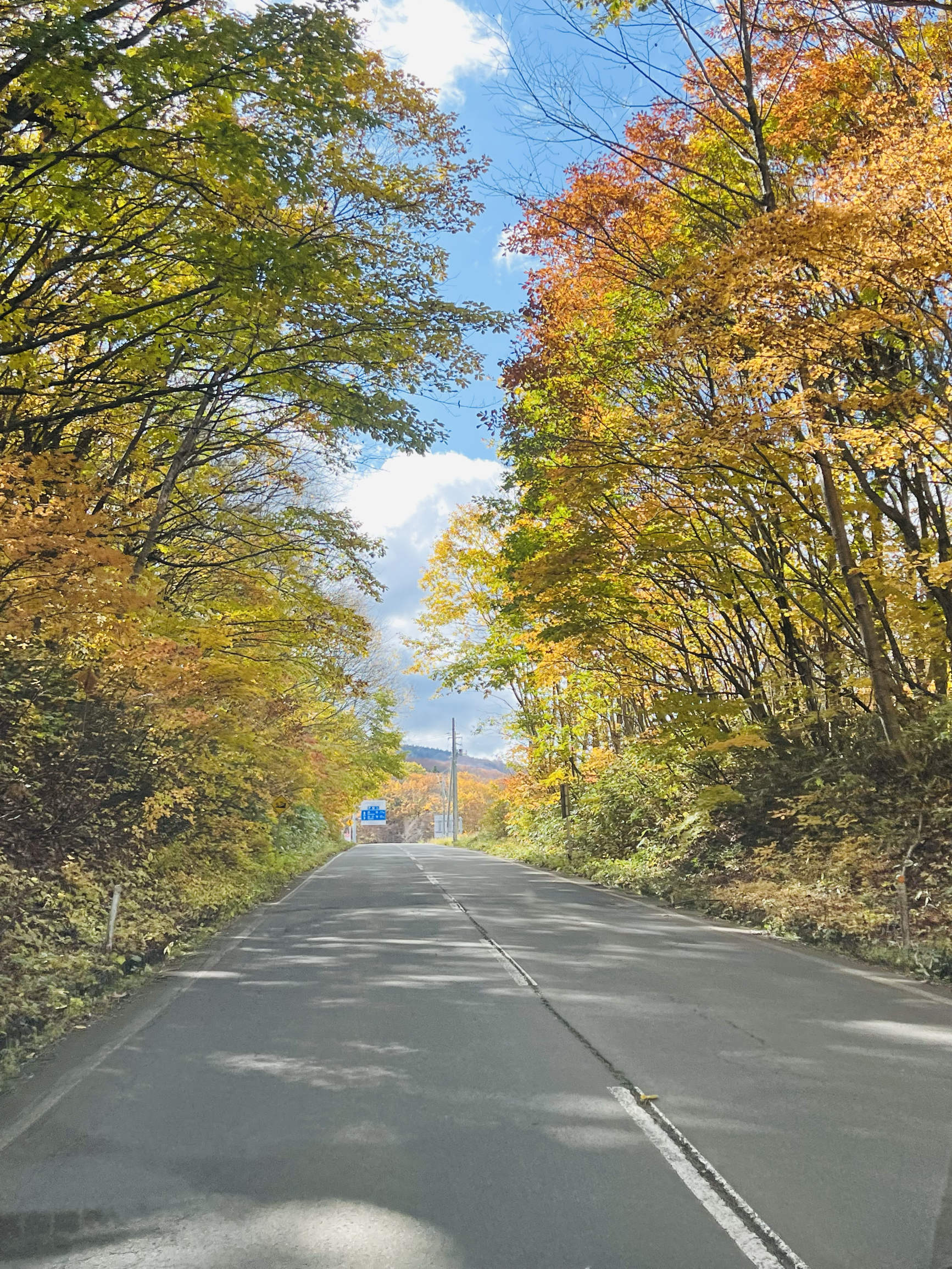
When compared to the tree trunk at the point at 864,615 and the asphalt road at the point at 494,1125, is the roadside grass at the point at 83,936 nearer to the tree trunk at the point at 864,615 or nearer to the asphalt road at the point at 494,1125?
the asphalt road at the point at 494,1125

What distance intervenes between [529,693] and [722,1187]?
85.5 feet

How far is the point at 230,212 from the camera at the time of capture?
7.44 metres

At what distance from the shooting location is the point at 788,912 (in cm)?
1091

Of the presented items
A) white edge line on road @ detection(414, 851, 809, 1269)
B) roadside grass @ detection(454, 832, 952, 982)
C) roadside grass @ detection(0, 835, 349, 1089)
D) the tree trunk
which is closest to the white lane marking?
white edge line on road @ detection(414, 851, 809, 1269)

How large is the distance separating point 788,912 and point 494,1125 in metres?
7.74

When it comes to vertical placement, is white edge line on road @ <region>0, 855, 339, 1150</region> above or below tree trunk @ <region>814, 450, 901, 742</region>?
below

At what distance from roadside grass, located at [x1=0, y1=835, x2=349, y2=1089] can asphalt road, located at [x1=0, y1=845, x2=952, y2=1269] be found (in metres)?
0.40

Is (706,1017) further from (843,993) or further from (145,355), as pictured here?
(145,355)

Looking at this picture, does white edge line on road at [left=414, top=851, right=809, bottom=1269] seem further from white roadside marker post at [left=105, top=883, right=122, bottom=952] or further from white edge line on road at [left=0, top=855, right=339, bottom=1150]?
white roadside marker post at [left=105, top=883, right=122, bottom=952]

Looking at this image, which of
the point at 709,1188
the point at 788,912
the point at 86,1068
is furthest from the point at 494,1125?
the point at 788,912

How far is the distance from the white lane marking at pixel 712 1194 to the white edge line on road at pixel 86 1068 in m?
3.04

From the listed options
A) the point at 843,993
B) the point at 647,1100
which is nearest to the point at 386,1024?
the point at 647,1100

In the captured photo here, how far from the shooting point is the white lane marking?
3.08m

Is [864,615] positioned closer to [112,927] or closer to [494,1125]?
[494,1125]
